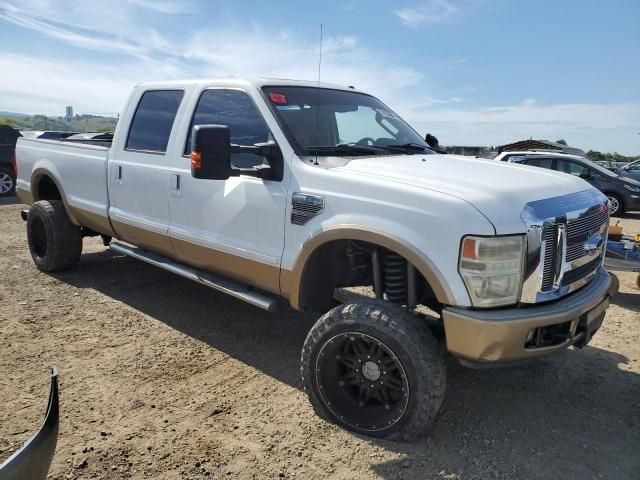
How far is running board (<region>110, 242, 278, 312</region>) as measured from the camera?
3527mm

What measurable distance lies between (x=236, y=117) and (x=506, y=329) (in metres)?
2.36

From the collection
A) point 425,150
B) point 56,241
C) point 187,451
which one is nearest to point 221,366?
point 187,451

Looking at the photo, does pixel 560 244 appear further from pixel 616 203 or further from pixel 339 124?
pixel 616 203

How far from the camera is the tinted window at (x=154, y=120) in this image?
427 cm

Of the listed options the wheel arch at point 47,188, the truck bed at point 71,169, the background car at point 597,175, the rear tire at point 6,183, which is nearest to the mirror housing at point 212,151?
the truck bed at point 71,169

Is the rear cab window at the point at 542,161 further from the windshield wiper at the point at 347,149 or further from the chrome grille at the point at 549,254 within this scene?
the chrome grille at the point at 549,254

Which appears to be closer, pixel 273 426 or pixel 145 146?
pixel 273 426

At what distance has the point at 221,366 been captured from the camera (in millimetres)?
3814

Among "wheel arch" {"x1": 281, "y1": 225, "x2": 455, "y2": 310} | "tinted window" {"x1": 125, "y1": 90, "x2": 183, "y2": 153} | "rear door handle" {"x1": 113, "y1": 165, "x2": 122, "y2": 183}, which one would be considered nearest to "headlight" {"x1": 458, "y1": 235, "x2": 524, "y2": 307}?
"wheel arch" {"x1": 281, "y1": 225, "x2": 455, "y2": 310}

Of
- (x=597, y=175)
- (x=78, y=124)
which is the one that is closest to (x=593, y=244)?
(x=597, y=175)

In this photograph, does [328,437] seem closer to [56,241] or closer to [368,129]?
[368,129]

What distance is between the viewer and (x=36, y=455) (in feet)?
5.58

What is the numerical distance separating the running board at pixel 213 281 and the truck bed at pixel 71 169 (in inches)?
23.4

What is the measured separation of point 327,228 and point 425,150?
58.0 inches
